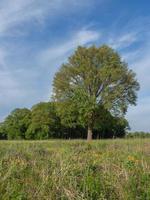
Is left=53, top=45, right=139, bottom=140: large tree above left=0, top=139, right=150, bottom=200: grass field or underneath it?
above

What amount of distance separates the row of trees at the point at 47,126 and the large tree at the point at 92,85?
2002 mm

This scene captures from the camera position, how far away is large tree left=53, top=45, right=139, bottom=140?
169ft

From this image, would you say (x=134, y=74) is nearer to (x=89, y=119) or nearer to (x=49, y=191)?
(x=89, y=119)

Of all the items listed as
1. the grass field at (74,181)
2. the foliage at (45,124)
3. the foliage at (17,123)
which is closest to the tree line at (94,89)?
the foliage at (45,124)

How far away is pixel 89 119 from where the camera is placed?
52844mm

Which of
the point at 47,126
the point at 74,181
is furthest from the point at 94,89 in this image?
the point at 74,181

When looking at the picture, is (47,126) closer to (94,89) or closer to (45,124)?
(45,124)

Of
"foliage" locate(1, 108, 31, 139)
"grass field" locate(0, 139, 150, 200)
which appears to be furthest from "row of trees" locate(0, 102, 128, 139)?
"grass field" locate(0, 139, 150, 200)

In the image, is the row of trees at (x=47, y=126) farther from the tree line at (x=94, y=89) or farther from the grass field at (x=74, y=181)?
the grass field at (x=74, y=181)

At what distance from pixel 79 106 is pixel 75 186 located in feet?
149

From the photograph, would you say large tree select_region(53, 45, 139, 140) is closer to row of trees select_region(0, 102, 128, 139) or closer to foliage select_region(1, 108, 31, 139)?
row of trees select_region(0, 102, 128, 139)

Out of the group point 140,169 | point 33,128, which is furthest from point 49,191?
point 33,128

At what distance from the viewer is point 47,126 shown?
235 ft

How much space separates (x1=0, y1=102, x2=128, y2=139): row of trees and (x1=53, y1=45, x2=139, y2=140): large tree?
6.57 ft
